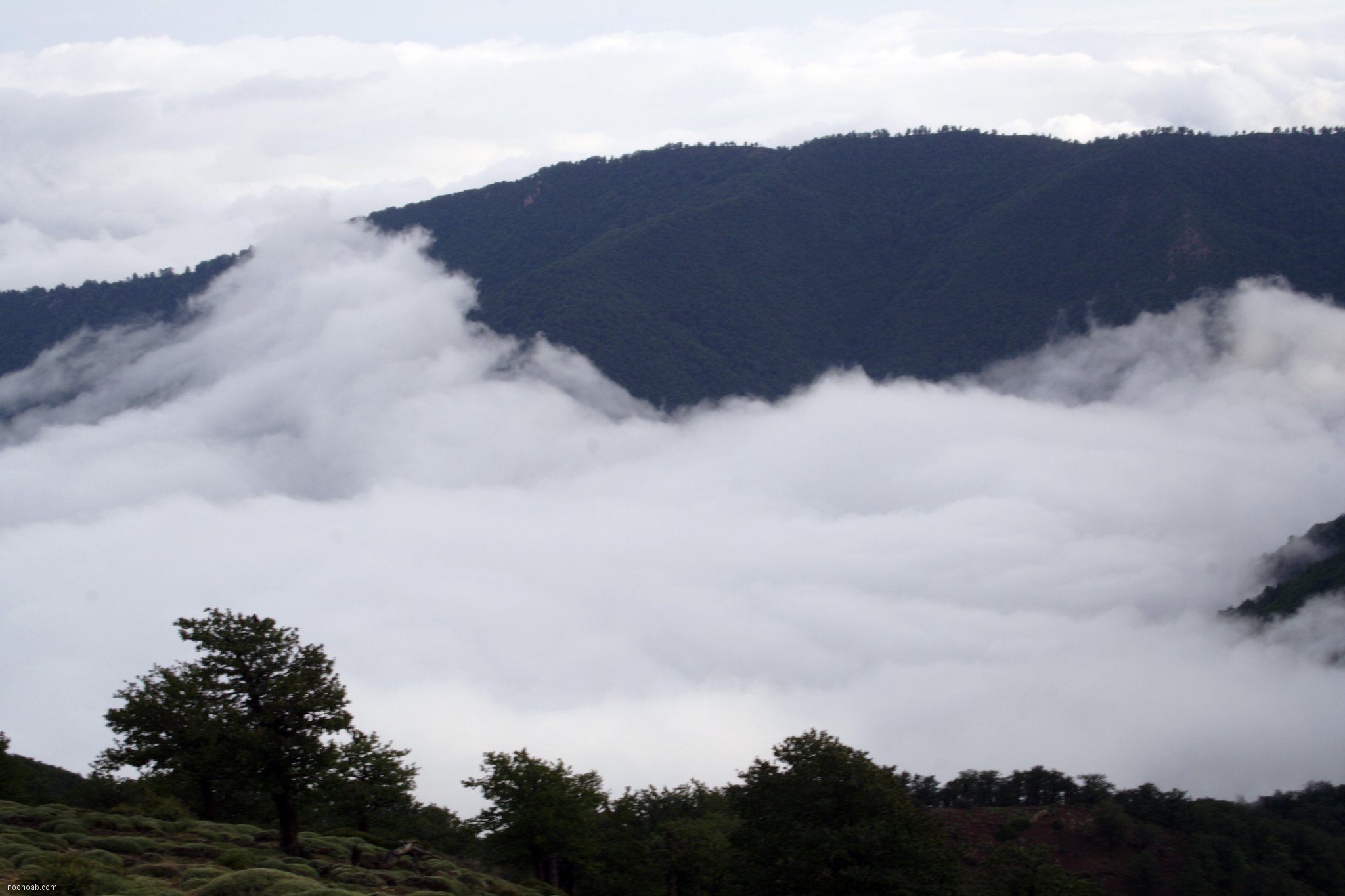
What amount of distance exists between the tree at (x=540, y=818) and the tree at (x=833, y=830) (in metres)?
10.7

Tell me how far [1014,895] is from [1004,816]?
78.1 ft

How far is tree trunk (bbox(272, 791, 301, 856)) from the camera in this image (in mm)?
34562

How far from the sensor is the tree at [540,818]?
46.6 m

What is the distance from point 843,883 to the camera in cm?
3462

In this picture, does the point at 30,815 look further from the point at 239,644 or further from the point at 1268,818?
the point at 1268,818

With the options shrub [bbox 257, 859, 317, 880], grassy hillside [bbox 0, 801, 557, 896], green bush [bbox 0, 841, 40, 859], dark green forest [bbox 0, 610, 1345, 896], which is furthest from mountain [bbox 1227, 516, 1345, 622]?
green bush [bbox 0, 841, 40, 859]

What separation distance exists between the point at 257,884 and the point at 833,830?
54.8 feet

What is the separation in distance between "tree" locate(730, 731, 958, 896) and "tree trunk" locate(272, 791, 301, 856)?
13.6m

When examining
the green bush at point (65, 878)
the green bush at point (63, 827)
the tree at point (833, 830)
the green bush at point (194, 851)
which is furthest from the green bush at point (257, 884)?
the tree at point (833, 830)

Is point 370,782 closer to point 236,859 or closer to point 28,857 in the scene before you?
point 236,859

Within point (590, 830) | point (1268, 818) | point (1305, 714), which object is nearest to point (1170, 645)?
point (1305, 714)

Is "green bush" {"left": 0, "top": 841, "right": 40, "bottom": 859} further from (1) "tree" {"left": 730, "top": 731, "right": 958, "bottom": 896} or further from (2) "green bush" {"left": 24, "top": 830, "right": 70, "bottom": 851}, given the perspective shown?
(1) "tree" {"left": 730, "top": 731, "right": 958, "bottom": 896}

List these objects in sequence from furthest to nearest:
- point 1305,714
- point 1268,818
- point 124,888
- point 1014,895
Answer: point 1305,714 → point 1268,818 → point 1014,895 → point 124,888

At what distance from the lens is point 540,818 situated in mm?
46438
